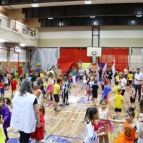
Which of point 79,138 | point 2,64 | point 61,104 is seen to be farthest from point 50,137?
point 2,64

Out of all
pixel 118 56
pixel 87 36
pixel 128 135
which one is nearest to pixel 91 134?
pixel 128 135

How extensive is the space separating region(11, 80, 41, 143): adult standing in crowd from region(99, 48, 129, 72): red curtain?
2264cm

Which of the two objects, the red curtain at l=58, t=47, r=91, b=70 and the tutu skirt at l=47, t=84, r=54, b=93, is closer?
the tutu skirt at l=47, t=84, r=54, b=93

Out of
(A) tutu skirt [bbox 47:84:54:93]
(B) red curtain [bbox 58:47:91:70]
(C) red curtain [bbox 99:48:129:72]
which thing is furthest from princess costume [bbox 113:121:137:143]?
(C) red curtain [bbox 99:48:129:72]

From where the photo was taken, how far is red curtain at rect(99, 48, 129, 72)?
83.8ft

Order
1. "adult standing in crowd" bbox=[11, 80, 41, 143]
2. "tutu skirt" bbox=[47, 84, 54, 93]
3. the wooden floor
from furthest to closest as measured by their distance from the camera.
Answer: "tutu skirt" bbox=[47, 84, 54, 93] → the wooden floor → "adult standing in crowd" bbox=[11, 80, 41, 143]

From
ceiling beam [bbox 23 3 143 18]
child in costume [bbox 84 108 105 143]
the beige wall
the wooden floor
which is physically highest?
ceiling beam [bbox 23 3 143 18]

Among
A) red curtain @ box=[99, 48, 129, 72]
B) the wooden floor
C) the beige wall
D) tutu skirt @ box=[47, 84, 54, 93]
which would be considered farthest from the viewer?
red curtain @ box=[99, 48, 129, 72]

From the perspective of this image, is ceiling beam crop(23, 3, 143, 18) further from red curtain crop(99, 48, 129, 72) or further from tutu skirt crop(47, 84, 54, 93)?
red curtain crop(99, 48, 129, 72)

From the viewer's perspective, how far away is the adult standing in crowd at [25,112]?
12.0 feet

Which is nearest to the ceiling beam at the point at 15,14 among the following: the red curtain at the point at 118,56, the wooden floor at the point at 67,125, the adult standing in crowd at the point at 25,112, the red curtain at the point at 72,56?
the red curtain at the point at 72,56

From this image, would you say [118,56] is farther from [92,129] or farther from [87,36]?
[92,129]

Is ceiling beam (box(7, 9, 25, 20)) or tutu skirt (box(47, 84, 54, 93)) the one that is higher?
ceiling beam (box(7, 9, 25, 20))

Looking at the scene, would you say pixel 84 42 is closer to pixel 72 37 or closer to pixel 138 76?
pixel 72 37
